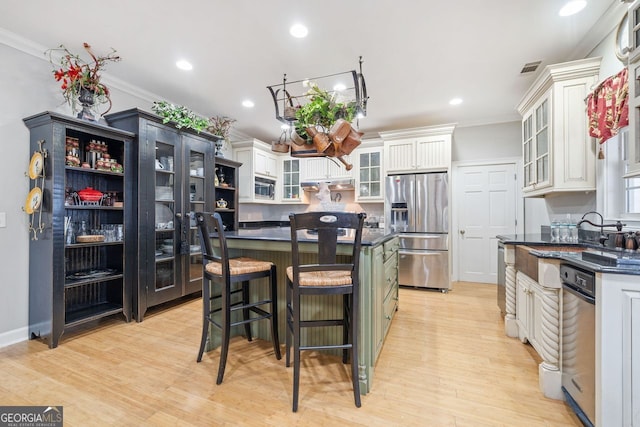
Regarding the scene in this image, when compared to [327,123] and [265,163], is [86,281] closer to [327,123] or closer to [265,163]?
[327,123]

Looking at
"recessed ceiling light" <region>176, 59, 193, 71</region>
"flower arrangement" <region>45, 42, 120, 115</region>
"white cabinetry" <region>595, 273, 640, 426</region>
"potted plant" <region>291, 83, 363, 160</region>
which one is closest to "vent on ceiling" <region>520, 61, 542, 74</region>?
"potted plant" <region>291, 83, 363, 160</region>

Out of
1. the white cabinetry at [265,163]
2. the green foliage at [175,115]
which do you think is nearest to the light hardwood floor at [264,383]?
the green foliage at [175,115]

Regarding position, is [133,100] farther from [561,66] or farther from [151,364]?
[561,66]

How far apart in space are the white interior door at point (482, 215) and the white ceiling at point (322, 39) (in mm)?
1344

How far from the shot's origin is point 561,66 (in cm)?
244

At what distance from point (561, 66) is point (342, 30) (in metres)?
1.96

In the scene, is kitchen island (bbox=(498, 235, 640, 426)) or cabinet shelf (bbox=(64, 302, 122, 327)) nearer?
kitchen island (bbox=(498, 235, 640, 426))

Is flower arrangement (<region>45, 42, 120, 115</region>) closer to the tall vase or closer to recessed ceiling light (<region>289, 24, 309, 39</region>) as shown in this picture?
the tall vase

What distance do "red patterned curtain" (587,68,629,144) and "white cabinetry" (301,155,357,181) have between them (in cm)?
328

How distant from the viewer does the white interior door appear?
4438 mm

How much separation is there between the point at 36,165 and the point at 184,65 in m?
1.63

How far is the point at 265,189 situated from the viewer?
5398 mm

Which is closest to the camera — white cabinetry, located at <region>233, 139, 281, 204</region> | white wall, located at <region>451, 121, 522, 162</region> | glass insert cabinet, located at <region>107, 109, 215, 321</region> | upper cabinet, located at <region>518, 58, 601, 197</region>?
upper cabinet, located at <region>518, 58, 601, 197</region>

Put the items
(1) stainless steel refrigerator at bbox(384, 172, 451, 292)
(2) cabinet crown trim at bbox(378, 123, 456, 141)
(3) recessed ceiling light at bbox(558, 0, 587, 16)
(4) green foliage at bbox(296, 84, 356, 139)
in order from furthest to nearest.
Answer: (2) cabinet crown trim at bbox(378, 123, 456, 141), (1) stainless steel refrigerator at bbox(384, 172, 451, 292), (4) green foliage at bbox(296, 84, 356, 139), (3) recessed ceiling light at bbox(558, 0, 587, 16)
